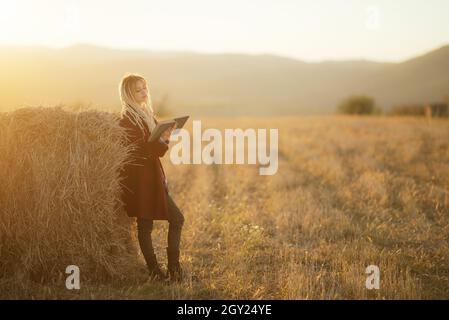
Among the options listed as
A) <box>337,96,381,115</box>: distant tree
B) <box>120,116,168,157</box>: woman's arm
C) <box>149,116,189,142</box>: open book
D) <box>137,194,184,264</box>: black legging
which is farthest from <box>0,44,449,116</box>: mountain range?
<box>149,116,189,142</box>: open book

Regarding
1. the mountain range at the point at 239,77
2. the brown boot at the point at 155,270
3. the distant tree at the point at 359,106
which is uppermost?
the mountain range at the point at 239,77

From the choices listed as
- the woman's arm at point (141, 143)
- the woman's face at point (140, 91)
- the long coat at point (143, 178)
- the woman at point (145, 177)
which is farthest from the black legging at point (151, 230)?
the woman's face at point (140, 91)

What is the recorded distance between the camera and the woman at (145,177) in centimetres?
524

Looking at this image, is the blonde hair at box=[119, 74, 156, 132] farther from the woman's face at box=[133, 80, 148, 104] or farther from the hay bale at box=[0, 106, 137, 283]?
the hay bale at box=[0, 106, 137, 283]

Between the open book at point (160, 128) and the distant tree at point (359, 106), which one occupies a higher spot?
the distant tree at point (359, 106)

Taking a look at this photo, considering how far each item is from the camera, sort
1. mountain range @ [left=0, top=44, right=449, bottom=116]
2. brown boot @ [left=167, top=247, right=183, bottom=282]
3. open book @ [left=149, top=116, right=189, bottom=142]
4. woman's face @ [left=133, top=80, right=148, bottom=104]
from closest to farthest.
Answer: open book @ [left=149, top=116, right=189, bottom=142] → woman's face @ [left=133, top=80, right=148, bottom=104] → brown boot @ [left=167, top=247, right=183, bottom=282] → mountain range @ [left=0, top=44, right=449, bottom=116]

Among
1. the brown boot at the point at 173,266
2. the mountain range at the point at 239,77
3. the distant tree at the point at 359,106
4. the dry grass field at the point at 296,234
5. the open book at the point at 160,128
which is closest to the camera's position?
the open book at the point at 160,128

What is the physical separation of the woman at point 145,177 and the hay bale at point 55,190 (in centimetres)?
16

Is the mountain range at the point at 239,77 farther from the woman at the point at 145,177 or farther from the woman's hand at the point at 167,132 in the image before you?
the woman's hand at the point at 167,132

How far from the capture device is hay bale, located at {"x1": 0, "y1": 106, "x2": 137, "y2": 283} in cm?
521

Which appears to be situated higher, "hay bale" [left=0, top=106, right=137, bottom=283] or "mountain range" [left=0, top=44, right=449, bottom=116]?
"mountain range" [left=0, top=44, right=449, bottom=116]

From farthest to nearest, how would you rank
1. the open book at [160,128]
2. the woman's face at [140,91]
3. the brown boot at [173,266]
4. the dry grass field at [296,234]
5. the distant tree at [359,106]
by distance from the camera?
the distant tree at [359,106] → the brown boot at [173,266] → the woman's face at [140,91] → the dry grass field at [296,234] → the open book at [160,128]

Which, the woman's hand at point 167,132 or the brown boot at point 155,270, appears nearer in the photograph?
the woman's hand at point 167,132
